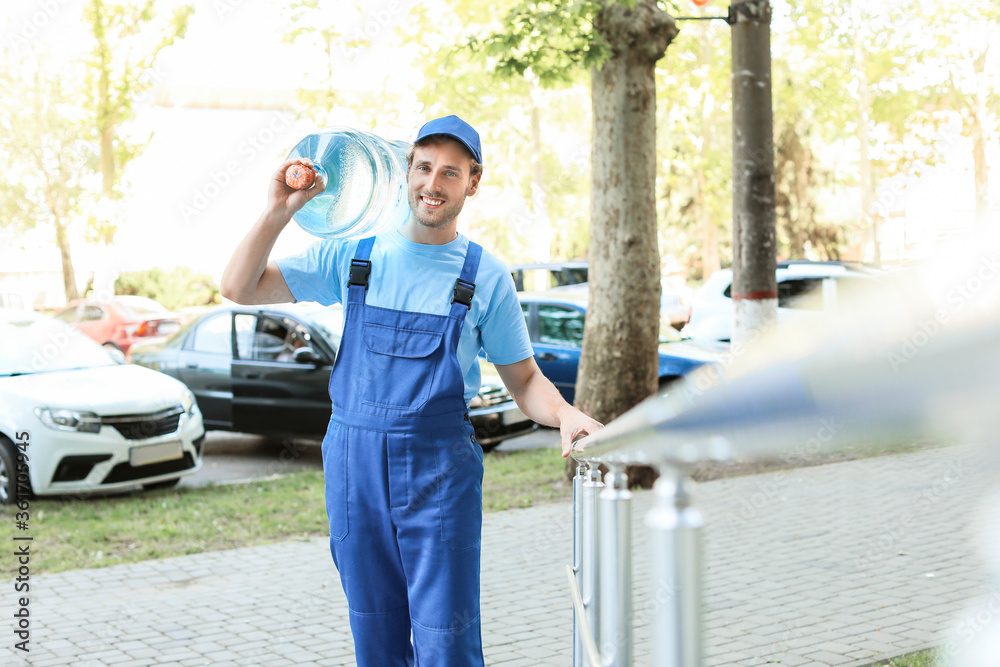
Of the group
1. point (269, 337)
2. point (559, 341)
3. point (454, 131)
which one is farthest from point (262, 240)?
point (559, 341)

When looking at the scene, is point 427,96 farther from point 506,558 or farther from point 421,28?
point 506,558

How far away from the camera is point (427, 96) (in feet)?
45.8

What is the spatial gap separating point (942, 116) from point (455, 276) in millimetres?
24020

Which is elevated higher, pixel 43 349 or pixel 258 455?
pixel 43 349

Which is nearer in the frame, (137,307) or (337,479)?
(337,479)

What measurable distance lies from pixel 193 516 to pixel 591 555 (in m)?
5.82

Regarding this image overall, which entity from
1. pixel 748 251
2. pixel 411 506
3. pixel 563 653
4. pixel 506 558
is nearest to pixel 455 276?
pixel 411 506

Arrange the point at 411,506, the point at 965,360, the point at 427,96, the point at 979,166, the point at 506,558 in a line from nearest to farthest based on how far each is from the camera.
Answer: the point at 965,360 → the point at 411,506 → the point at 506,558 → the point at 427,96 → the point at 979,166

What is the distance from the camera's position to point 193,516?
729 cm

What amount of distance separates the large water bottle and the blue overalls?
0.52 metres

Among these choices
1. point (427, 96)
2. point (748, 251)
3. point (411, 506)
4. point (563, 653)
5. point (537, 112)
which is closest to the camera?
point (411, 506)

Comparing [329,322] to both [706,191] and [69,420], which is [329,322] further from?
[706,191]

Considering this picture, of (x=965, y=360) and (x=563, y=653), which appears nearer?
(x=965, y=360)

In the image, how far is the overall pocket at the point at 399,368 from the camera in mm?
2674
